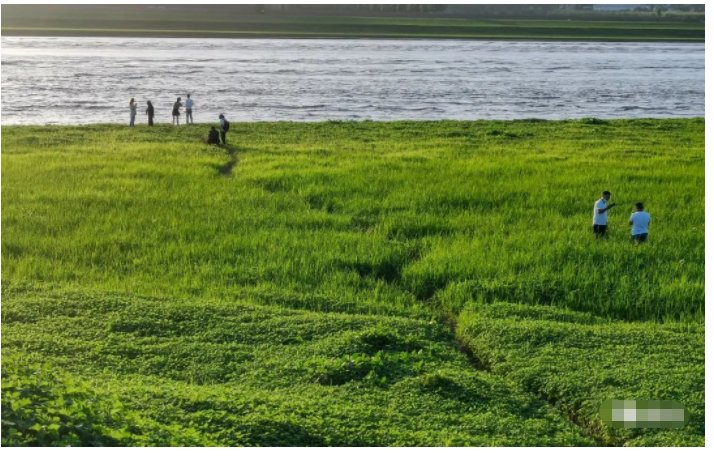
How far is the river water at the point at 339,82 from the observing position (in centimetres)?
4256

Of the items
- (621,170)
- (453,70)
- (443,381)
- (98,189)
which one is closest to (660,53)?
(453,70)

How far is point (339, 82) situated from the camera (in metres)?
54.4

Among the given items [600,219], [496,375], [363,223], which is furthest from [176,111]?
[496,375]

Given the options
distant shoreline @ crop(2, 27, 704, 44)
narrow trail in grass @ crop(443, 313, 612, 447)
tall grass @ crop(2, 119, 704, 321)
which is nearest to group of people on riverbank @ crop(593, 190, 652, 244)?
tall grass @ crop(2, 119, 704, 321)

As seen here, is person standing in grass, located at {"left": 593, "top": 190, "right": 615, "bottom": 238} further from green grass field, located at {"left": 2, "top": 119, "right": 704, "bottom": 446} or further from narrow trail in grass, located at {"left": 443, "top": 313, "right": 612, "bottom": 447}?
narrow trail in grass, located at {"left": 443, "top": 313, "right": 612, "bottom": 447}

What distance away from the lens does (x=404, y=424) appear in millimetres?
9062

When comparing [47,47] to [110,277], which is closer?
[110,277]

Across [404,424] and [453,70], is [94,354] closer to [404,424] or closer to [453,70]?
[404,424]

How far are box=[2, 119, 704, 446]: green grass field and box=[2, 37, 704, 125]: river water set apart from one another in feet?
58.5

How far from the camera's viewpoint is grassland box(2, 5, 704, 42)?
85.0m

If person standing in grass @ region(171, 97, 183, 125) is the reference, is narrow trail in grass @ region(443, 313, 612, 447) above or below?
below

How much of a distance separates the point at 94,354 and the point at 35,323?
4.96ft

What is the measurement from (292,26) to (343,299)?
81334 mm

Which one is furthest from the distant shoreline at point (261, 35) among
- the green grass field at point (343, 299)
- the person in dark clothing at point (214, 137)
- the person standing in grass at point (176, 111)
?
the green grass field at point (343, 299)
